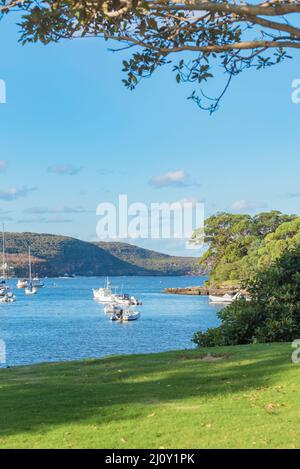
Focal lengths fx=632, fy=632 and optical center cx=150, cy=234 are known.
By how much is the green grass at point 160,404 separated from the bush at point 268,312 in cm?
339

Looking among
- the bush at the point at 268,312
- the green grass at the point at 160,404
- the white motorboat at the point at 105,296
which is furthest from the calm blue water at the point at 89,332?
the green grass at the point at 160,404

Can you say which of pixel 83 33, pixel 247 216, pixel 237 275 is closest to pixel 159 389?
pixel 83 33

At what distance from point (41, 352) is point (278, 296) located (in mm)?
26753

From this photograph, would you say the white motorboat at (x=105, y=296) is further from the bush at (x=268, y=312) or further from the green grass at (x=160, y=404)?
the green grass at (x=160, y=404)

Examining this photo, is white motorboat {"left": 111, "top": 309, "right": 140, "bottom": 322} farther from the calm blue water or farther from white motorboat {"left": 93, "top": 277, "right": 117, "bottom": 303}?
white motorboat {"left": 93, "top": 277, "right": 117, "bottom": 303}

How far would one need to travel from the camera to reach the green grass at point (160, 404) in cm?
748

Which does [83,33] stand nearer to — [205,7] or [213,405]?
[205,7]

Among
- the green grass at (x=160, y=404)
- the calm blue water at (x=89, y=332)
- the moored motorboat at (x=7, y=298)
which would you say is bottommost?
the moored motorboat at (x=7, y=298)

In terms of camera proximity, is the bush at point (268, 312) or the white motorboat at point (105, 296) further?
the white motorboat at point (105, 296)

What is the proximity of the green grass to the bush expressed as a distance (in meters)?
3.39

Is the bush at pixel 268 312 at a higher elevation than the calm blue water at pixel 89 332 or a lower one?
higher

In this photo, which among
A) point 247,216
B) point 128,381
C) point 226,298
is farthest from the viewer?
point 247,216

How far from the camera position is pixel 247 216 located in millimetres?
107750

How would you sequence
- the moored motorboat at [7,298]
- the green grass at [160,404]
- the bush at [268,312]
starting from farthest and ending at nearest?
1. the moored motorboat at [7,298]
2. the bush at [268,312]
3. the green grass at [160,404]
